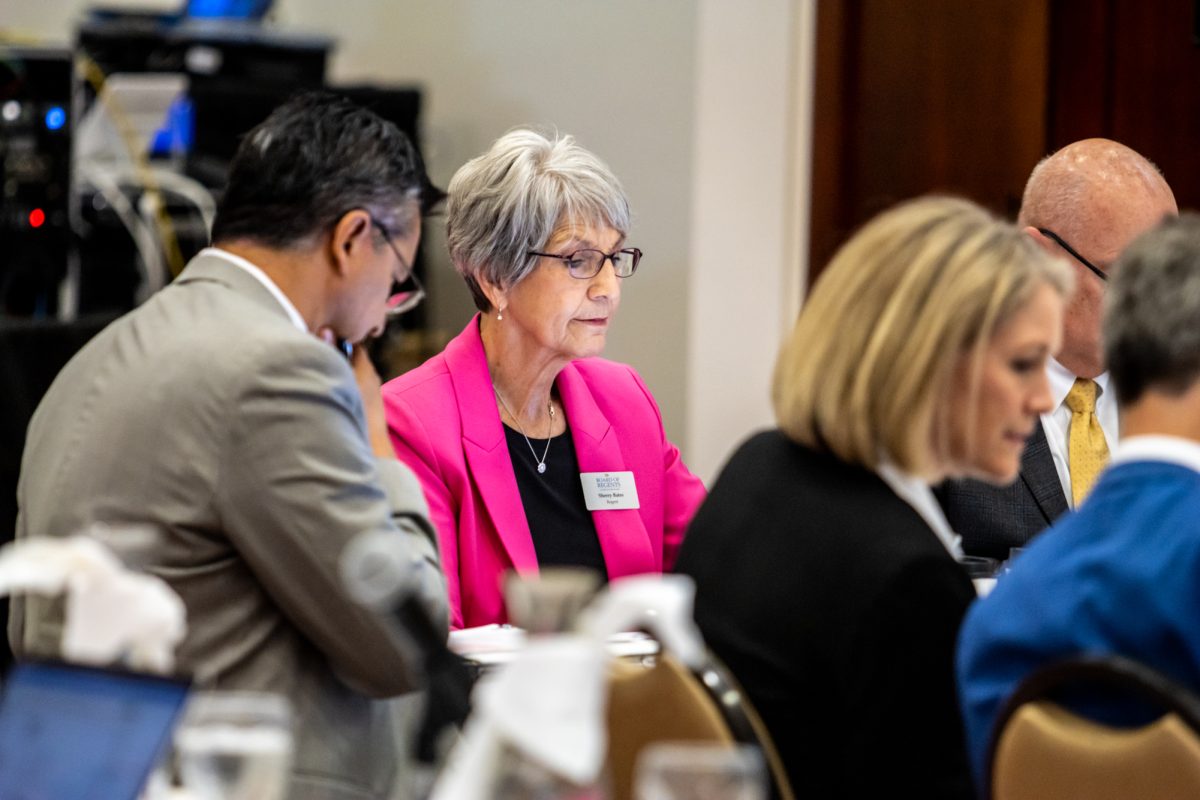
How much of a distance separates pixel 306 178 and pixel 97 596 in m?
0.92

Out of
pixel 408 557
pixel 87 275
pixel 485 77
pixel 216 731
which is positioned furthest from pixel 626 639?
pixel 485 77

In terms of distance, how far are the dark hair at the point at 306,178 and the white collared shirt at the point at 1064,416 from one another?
1.45m

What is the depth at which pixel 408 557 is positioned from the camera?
6.48 ft

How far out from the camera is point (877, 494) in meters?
1.82

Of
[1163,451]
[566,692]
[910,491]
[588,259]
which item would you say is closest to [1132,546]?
[1163,451]

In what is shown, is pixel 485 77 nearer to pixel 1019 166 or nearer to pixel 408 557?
pixel 1019 166

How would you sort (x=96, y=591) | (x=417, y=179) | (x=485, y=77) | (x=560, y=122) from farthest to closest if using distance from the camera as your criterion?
(x=485, y=77) < (x=560, y=122) < (x=417, y=179) < (x=96, y=591)

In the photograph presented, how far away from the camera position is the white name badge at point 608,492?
9.77ft

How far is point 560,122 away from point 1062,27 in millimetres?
1777

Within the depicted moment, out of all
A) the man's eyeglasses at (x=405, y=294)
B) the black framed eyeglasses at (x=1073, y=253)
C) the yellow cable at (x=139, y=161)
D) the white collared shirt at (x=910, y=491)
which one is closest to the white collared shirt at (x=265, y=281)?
the man's eyeglasses at (x=405, y=294)

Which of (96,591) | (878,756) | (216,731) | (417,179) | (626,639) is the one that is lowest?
(626,639)

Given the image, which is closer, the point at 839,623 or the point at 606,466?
the point at 839,623

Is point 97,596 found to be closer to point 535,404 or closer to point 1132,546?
point 1132,546

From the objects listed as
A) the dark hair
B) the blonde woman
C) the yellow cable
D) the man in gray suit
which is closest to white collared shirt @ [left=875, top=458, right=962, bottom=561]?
the blonde woman
